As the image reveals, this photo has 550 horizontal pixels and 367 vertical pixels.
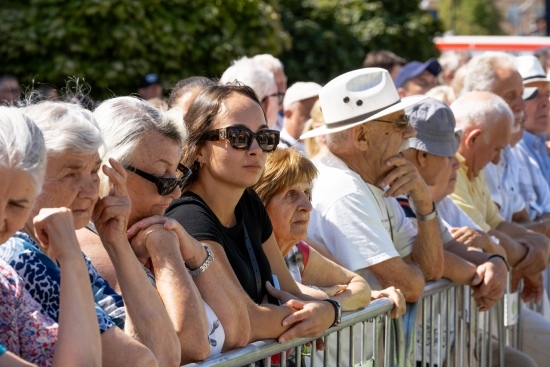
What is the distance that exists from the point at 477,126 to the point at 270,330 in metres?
3.08

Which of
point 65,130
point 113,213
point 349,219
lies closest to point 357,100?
point 349,219

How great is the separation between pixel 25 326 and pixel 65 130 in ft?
2.07

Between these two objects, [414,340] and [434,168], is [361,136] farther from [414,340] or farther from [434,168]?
[414,340]

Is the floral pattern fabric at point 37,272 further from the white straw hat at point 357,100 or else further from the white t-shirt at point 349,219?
the white straw hat at point 357,100

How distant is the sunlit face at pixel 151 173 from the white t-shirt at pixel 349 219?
A: 1382 mm

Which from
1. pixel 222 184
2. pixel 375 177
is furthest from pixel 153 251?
pixel 375 177

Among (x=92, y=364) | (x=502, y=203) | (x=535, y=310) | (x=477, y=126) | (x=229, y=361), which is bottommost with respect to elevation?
(x=535, y=310)

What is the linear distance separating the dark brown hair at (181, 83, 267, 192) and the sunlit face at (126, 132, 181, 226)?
467 millimetres

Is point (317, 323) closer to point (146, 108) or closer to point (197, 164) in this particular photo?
point (197, 164)

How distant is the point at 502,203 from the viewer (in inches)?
280

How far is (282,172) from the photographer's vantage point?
4.33m

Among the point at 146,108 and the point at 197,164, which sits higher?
the point at 146,108

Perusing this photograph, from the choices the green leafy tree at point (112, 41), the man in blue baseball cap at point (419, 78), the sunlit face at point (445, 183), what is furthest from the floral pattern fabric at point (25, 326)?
the green leafy tree at point (112, 41)

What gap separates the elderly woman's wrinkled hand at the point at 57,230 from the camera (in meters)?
2.66
